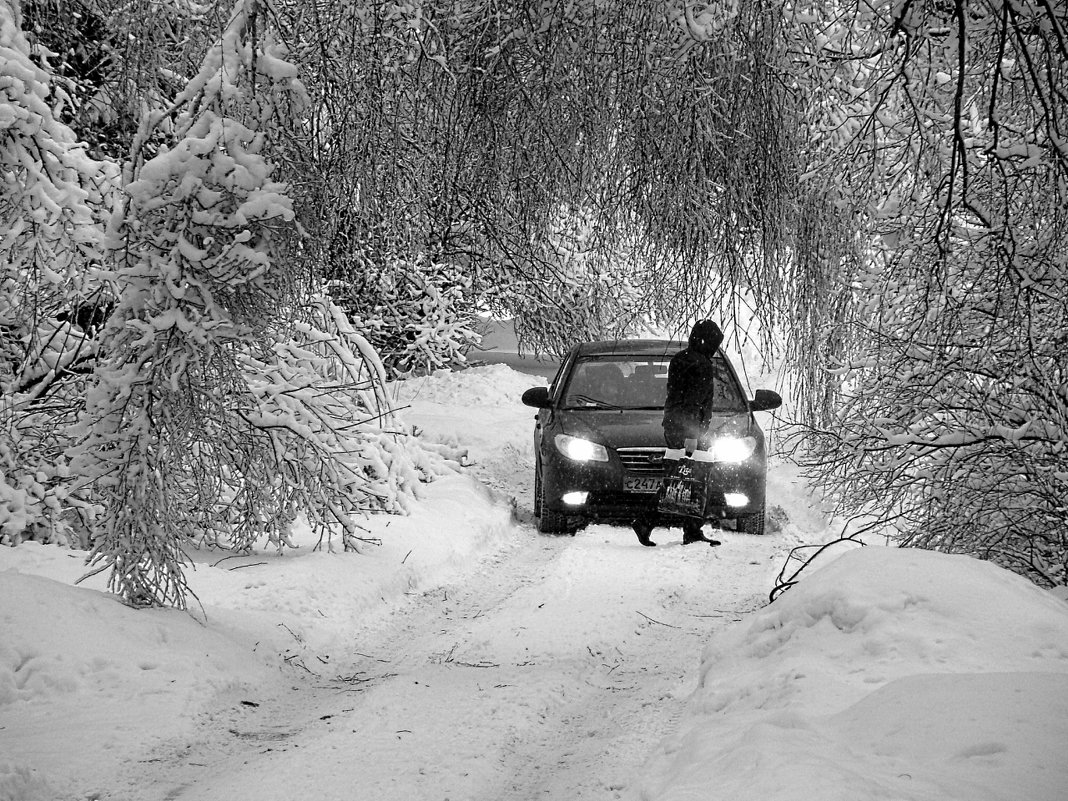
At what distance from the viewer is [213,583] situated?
21.8 ft

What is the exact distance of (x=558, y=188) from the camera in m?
5.49

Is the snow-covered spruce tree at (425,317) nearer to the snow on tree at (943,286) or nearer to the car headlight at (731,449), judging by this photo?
the car headlight at (731,449)

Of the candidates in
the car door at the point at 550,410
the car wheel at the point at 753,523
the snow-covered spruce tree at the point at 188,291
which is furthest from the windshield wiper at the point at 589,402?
the snow-covered spruce tree at the point at 188,291

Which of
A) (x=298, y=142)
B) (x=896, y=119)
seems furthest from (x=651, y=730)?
(x=896, y=119)

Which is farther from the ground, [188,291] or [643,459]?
[188,291]

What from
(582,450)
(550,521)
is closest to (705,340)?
(582,450)

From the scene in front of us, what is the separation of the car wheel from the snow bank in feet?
12.8

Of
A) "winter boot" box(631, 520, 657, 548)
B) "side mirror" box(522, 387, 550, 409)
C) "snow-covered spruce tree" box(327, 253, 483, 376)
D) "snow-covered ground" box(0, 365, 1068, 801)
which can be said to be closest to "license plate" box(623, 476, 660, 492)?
"winter boot" box(631, 520, 657, 548)

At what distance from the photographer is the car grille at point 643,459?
29.5 ft

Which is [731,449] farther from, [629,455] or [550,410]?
[550,410]

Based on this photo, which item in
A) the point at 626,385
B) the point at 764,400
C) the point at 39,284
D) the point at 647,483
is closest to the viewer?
the point at 39,284

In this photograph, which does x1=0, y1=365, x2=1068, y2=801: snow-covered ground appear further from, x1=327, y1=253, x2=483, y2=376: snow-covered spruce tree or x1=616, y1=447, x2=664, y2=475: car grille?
x1=327, y1=253, x2=483, y2=376: snow-covered spruce tree

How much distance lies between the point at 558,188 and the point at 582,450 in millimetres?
4051

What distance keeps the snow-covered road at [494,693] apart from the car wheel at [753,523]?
78 cm
